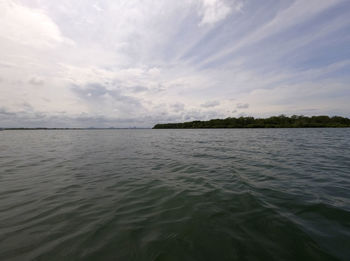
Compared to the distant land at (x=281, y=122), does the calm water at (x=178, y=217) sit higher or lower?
lower

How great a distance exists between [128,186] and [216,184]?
3.84 m

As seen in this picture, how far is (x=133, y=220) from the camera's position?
3.99 metres

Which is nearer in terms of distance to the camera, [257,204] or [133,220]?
[133,220]

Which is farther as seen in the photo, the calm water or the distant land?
the distant land

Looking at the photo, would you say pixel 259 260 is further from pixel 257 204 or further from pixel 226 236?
pixel 257 204

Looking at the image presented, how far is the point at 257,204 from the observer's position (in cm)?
458

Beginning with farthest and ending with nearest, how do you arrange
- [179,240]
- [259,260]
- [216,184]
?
[216,184] < [179,240] < [259,260]

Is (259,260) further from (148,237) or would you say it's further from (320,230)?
(148,237)

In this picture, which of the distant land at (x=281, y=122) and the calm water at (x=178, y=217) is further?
the distant land at (x=281, y=122)

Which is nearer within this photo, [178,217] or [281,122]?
[178,217]

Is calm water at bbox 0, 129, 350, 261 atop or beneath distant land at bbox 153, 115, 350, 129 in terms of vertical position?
beneath

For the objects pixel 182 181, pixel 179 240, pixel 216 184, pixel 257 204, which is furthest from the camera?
→ pixel 182 181

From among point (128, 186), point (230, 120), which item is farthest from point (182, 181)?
point (230, 120)

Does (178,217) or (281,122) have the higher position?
(281,122)
